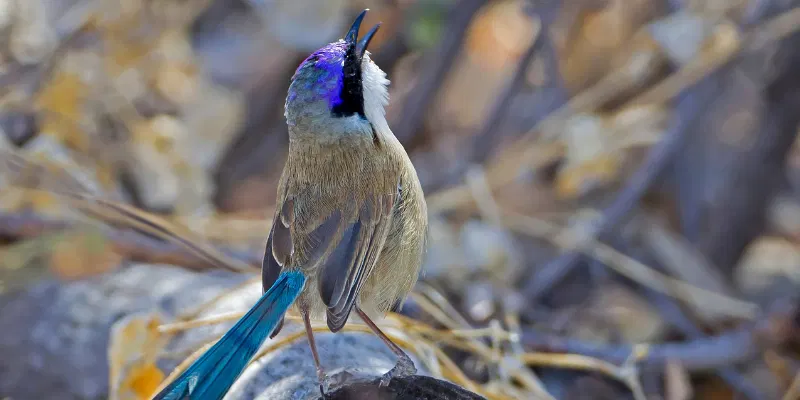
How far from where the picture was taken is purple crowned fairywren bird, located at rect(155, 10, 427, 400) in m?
2.22

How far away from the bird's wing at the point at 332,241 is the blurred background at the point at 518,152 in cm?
94

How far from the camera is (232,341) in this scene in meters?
1.90

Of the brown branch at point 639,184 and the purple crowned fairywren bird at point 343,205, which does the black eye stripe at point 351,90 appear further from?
the brown branch at point 639,184

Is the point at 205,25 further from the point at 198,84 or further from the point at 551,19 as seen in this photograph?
the point at 551,19

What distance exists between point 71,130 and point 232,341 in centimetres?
233

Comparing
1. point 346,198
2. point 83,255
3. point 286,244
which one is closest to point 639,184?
point 346,198

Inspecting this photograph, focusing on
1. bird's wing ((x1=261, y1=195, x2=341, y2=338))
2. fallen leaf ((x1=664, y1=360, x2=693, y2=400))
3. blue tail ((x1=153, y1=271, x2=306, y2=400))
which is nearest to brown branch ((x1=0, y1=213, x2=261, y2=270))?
bird's wing ((x1=261, y1=195, x2=341, y2=338))

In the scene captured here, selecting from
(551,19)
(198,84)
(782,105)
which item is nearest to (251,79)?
(198,84)

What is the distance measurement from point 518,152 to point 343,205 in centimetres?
192

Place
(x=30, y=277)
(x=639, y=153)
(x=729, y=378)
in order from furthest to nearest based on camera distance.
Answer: (x=639, y=153) → (x=729, y=378) → (x=30, y=277)

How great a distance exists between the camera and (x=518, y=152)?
4094mm

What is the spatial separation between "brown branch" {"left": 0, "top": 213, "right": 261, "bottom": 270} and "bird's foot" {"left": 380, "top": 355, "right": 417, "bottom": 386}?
1.14m

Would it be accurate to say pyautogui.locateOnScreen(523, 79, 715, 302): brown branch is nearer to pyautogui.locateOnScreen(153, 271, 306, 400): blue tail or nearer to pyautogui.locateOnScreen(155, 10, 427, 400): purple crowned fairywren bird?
pyautogui.locateOnScreen(155, 10, 427, 400): purple crowned fairywren bird

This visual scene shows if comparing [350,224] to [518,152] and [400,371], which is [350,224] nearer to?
[400,371]
